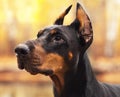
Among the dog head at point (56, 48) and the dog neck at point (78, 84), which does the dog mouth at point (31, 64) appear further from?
the dog neck at point (78, 84)

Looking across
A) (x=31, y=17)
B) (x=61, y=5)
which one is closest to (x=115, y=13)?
(x=61, y=5)

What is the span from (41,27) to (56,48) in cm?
647

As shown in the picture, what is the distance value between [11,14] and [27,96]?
212 cm

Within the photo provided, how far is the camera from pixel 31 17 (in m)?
10.1

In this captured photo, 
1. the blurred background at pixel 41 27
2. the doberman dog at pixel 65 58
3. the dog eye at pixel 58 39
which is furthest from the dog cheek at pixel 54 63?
the blurred background at pixel 41 27

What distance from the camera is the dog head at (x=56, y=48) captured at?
10.6 ft

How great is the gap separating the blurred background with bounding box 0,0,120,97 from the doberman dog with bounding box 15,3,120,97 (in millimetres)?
6113

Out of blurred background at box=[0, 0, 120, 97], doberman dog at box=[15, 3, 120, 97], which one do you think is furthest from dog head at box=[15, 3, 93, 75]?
blurred background at box=[0, 0, 120, 97]

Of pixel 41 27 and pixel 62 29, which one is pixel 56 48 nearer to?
pixel 62 29

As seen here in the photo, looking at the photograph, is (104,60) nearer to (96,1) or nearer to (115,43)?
(115,43)

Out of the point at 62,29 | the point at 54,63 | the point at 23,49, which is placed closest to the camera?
the point at 23,49

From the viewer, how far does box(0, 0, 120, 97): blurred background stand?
32.0ft

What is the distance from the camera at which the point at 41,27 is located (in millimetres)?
9805

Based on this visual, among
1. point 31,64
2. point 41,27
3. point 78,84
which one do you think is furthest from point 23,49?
point 41,27
